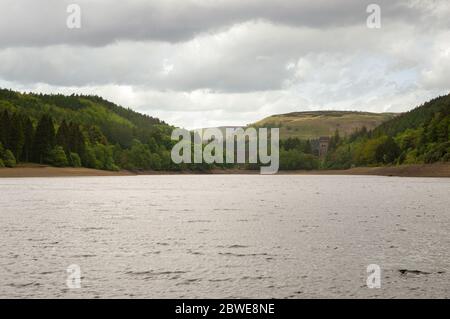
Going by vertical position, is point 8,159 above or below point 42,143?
below

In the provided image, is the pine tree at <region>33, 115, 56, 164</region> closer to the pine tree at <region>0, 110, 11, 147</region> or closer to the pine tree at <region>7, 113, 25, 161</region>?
the pine tree at <region>7, 113, 25, 161</region>

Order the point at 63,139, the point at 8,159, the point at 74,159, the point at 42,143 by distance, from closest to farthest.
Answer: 1. the point at 8,159
2. the point at 42,143
3. the point at 74,159
4. the point at 63,139

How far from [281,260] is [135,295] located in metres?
6.88

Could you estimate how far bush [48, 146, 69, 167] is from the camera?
152 metres

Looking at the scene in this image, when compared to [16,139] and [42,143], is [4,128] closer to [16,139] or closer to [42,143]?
[16,139]

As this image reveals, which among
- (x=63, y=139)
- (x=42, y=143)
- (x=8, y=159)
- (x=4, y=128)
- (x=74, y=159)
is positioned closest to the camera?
(x=8, y=159)

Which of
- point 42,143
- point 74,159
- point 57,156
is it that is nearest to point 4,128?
point 42,143

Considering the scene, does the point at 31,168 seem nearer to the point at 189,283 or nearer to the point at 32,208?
the point at 32,208

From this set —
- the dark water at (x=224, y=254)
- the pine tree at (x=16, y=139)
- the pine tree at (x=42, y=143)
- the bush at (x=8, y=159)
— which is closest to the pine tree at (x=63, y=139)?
the pine tree at (x=42, y=143)

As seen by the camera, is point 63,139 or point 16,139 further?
point 63,139

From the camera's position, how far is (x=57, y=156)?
500ft

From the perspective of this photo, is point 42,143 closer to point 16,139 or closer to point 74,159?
point 16,139

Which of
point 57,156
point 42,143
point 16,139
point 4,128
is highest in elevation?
point 4,128
